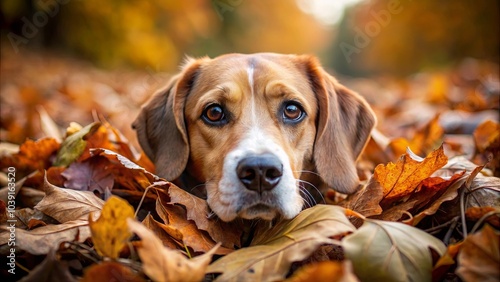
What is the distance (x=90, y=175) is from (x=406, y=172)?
5.35 feet

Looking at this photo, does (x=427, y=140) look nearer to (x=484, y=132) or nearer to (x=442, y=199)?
(x=484, y=132)

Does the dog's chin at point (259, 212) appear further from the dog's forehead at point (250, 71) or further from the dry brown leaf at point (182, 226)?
the dog's forehead at point (250, 71)

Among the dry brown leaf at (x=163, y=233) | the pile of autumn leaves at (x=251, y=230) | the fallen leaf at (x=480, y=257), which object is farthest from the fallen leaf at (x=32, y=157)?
the fallen leaf at (x=480, y=257)

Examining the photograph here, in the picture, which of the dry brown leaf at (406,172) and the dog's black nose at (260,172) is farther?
the dog's black nose at (260,172)

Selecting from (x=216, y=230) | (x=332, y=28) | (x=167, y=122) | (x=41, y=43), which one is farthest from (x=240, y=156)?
(x=332, y=28)

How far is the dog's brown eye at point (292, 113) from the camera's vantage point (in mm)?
2893

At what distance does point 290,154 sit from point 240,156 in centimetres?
48

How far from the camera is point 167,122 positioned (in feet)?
10.3

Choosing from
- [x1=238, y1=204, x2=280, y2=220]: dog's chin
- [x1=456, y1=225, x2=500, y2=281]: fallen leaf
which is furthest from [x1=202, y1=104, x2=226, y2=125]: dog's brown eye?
[x1=456, y1=225, x2=500, y2=281]: fallen leaf

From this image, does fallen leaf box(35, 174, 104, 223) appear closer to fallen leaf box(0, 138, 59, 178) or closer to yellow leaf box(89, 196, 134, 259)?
yellow leaf box(89, 196, 134, 259)

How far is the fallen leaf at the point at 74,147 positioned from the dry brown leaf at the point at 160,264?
54.3 inches

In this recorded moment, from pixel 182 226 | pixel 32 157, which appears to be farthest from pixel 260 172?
pixel 32 157

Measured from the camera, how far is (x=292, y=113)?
9.52 feet

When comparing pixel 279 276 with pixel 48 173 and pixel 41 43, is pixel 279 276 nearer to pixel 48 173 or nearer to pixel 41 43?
pixel 48 173
